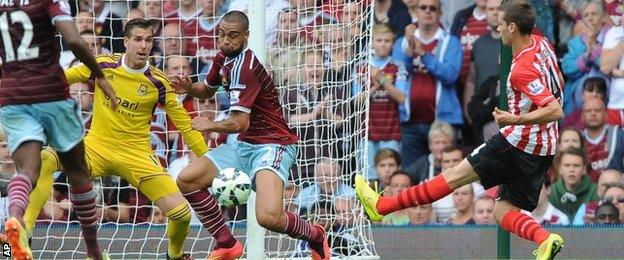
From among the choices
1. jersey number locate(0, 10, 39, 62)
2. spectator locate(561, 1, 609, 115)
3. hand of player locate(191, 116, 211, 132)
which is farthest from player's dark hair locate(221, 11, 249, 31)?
spectator locate(561, 1, 609, 115)

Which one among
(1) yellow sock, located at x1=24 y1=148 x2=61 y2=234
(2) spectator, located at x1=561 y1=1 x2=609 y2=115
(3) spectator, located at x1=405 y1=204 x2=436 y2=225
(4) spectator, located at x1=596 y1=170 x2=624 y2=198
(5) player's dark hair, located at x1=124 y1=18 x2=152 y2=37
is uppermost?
(5) player's dark hair, located at x1=124 y1=18 x2=152 y2=37

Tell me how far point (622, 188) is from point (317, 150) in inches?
111

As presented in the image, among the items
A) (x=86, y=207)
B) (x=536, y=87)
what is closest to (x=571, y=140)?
(x=536, y=87)

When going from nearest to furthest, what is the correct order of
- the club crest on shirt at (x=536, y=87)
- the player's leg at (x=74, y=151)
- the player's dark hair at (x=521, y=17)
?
the player's leg at (x=74, y=151), the club crest on shirt at (x=536, y=87), the player's dark hair at (x=521, y=17)

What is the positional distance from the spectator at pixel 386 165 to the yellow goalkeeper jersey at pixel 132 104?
2.86 metres

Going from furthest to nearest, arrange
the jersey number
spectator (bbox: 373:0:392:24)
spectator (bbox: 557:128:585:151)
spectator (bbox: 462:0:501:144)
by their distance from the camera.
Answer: spectator (bbox: 373:0:392:24) < spectator (bbox: 462:0:501:144) < spectator (bbox: 557:128:585:151) < the jersey number

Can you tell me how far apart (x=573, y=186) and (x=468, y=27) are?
1.69 meters

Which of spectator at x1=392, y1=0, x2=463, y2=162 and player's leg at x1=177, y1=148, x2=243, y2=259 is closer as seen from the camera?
player's leg at x1=177, y1=148, x2=243, y2=259

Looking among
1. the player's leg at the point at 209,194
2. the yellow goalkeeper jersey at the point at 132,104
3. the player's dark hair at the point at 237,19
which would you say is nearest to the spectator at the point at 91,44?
the yellow goalkeeper jersey at the point at 132,104

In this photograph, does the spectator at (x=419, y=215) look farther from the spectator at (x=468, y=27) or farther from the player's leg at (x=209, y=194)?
the player's leg at (x=209, y=194)

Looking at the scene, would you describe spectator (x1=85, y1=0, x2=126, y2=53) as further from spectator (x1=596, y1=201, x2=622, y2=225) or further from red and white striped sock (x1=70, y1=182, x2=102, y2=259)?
spectator (x1=596, y1=201, x2=622, y2=225)

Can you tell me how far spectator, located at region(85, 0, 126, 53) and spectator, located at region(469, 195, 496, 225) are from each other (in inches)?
131

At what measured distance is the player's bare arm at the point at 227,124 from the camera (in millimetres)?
10086

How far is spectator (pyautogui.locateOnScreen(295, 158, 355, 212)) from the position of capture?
12555mm
